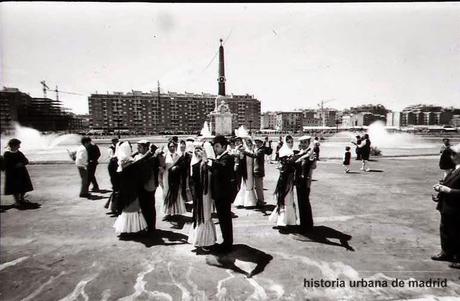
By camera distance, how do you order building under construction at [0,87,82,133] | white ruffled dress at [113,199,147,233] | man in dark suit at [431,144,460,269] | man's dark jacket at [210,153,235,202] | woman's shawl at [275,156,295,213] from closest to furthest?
man in dark suit at [431,144,460,269] < man's dark jacket at [210,153,235,202] < white ruffled dress at [113,199,147,233] < woman's shawl at [275,156,295,213] < building under construction at [0,87,82,133]

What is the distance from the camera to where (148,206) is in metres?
5.83

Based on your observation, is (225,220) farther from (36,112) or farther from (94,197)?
(36,112)

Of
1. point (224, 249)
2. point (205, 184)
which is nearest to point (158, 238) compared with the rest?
point (224, 249)

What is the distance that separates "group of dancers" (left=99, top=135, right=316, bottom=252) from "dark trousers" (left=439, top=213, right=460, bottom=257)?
2204mm

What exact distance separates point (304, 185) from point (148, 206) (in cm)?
316

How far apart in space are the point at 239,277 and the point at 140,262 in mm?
1629

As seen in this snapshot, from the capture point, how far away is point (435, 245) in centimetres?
515

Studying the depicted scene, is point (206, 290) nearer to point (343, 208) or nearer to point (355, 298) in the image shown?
point (355, 298)

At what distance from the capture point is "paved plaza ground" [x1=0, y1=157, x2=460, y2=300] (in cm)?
382

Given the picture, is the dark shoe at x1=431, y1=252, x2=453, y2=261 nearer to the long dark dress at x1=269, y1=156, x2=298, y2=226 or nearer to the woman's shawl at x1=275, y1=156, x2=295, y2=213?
the long dark dress at x1=269, y1=156, x2=298, y2=226

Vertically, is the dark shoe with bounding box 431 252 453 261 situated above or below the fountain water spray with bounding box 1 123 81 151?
below

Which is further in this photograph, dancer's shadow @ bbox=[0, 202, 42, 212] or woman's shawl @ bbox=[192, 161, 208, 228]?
dancer's shadow @ bbox=[0, 202, 42, 212]

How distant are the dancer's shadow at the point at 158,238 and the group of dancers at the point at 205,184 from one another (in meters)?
0.13

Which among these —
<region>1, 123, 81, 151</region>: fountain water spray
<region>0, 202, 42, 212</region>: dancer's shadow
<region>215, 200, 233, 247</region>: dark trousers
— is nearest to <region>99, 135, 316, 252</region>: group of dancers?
<region>215, 200, 233, 247</region>: dark trousers
